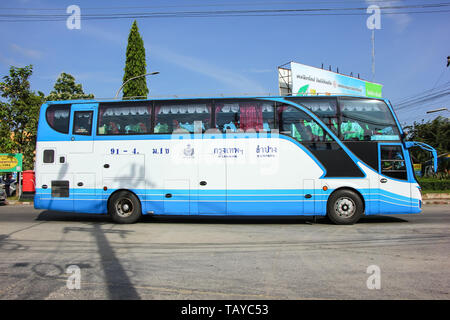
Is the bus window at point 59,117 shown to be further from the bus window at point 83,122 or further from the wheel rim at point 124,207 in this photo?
the wheel rim at point 124,207

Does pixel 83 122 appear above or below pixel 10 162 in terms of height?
above

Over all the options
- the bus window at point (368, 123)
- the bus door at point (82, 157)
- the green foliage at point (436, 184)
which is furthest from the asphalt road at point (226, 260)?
the green foliage at point (436, 184)

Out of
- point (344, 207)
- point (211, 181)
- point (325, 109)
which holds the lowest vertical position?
point (344, 207)

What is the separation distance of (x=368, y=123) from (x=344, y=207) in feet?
8.22

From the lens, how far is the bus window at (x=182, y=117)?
9.88 m

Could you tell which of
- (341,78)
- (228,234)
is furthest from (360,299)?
(341,78)

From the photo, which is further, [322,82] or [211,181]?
[322,82]

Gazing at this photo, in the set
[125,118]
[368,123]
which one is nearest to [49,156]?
[125,118]

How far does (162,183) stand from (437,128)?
47273mm

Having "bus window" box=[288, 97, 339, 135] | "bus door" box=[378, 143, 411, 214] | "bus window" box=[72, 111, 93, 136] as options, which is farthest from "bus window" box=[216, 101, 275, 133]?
"bus window" box=[72, 111, 93, 136]

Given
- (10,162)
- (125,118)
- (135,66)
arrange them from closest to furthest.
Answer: (125,118) < (10,162) < (135,66)

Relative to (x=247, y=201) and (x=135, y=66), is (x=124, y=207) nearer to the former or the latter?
(x=247, y=201)

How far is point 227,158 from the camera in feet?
32.2

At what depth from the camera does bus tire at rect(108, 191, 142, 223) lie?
10.1m
